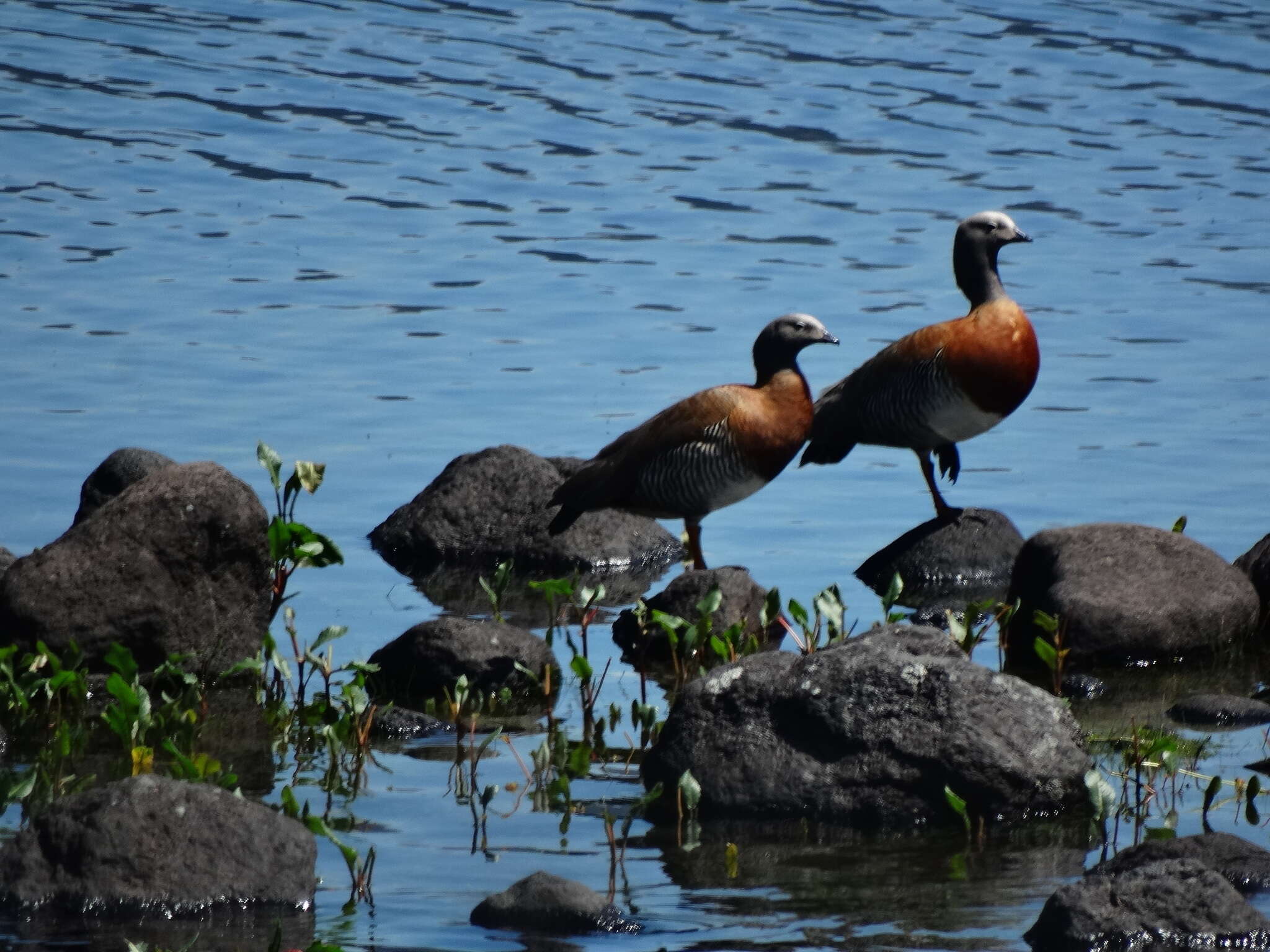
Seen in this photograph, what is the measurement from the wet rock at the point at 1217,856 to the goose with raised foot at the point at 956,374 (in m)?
5.07

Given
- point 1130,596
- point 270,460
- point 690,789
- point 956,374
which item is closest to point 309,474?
point 270,460

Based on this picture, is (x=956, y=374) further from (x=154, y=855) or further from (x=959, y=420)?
(x=154, y=855)

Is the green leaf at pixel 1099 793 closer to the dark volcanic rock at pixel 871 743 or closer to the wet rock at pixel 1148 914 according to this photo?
the dark volcanic rock at pixel 871 743

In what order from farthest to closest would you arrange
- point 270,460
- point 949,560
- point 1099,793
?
point 949,560 < point 270,460 < point 1099,793

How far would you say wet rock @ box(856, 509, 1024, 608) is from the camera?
36.8ft

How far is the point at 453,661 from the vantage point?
345 inches

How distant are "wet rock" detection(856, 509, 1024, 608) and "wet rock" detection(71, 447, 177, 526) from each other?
3.68 metres

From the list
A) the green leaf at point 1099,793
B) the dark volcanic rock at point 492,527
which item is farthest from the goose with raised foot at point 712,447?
the green leaf at point 1099,793

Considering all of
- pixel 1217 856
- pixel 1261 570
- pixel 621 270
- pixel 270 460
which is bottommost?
pixel 1217 856

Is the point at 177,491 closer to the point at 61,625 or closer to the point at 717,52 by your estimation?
the point at 61,625

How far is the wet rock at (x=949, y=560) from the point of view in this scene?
11.2m

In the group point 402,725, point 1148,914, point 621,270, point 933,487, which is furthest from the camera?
point 621,270

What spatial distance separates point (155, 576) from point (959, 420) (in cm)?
489

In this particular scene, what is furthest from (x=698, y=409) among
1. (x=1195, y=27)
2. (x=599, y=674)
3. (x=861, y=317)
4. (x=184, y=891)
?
(x=1195, y=27)
